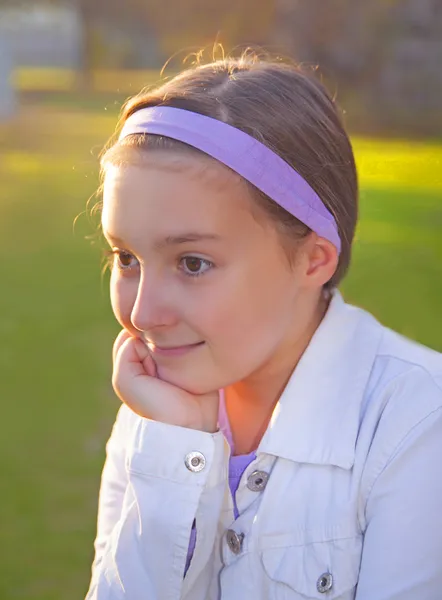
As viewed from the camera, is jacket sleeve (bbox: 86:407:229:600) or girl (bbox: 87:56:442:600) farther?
jacket sleeve (bbox: 86:407:229:600)

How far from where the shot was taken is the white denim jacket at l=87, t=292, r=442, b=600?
6.50 ft

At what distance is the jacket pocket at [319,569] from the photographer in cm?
206

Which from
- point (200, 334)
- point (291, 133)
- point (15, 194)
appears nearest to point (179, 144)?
point (291, 133)

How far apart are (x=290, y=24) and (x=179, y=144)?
1637cm

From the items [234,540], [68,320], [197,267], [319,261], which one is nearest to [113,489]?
[234,540]

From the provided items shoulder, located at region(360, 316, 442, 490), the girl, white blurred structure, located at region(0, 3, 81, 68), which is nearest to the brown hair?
the girl

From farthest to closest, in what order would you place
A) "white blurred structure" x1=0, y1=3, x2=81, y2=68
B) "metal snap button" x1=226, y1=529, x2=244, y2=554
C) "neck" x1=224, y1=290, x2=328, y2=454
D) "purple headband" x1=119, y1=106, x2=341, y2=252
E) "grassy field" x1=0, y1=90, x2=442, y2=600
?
"white blurred structure" x1=0, y1=3, x2=81, y2=68 < "grassy field" x1=0, y1=90, x2=442, y2=600 < "neck" x1=224, y1=290, x2=328, y2=454 < "metal snap button" x1=226, y1=529, x2=244, y2=554 < "purple headband" x1=119, y1=106, x2=341, y2=252

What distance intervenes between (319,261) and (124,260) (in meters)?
0.48

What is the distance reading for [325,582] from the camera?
2.06 m

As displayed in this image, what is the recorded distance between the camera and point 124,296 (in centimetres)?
221

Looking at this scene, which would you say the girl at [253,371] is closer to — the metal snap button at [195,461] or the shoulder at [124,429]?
the metal snap button at [195,461]

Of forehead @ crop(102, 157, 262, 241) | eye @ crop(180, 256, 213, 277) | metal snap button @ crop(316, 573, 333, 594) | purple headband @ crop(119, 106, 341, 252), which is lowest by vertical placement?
metal snap button @ crop(316, 573, 333, 594)

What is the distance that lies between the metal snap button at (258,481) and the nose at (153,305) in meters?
0.43

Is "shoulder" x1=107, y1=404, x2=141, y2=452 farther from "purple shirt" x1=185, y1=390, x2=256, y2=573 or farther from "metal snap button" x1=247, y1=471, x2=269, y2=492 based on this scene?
"metal snap button" x1=247, y1=471, x2=269, y2=492
